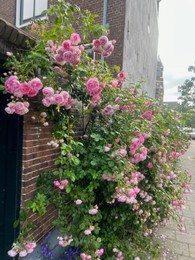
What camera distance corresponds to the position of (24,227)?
78.2 inches

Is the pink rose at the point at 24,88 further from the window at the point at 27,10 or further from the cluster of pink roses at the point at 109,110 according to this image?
the window at the point at 27,10

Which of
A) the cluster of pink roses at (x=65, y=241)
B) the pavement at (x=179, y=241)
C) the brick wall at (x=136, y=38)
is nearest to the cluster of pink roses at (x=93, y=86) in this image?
the cluster of pink roses at (x=65, y=241)

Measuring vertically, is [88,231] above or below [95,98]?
below

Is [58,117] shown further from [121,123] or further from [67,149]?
[121,123]

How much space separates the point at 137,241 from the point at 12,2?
8796mm

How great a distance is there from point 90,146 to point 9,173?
37.1 inches

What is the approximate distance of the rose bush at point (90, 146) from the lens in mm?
1846

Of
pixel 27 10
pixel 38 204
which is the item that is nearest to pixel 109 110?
pixel 38 204

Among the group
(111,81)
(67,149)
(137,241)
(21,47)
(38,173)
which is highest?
(21,47)

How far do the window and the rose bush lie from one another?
5.78 m

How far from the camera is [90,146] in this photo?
242cm

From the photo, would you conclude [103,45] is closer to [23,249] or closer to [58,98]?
[58,98]

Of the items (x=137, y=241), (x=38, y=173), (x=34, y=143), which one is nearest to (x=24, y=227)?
(x=38, y=173)

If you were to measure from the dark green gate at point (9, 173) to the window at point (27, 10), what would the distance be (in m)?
6.47
